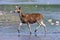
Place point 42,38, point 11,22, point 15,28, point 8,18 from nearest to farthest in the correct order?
point 42,38 < point 15,28 < point 11,22 < point 8,18

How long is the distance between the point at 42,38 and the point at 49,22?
4.85 metres

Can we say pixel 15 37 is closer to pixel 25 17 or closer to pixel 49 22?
pixel 25 17

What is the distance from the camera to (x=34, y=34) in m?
14.1

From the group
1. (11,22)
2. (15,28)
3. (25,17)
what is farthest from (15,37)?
(11,22)

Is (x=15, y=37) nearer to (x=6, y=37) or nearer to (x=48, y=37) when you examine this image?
(x=6, y=37)

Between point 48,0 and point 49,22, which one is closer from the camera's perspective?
point 49,22

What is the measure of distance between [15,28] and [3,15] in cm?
500

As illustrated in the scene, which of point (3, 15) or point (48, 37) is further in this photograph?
point (3, 15)

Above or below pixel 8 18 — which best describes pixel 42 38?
above

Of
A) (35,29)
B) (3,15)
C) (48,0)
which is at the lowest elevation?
(48,0)

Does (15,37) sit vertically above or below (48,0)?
above

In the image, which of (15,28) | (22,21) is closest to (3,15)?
(15,28)

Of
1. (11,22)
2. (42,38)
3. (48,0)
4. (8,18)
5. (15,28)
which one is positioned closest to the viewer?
(42,38)

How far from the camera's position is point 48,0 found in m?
34.2
